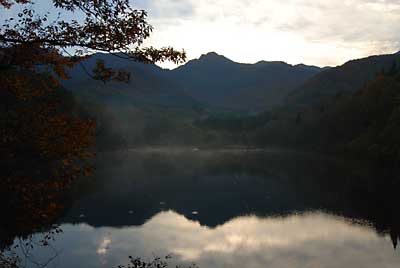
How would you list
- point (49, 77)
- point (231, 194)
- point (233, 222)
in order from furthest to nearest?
1. point (231, 194)
2. point (233, 222)
3. point (49, 77)

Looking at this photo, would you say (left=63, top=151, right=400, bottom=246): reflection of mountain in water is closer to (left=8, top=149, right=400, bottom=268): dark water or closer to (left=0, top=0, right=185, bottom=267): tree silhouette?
(left=8, top=149, right=400, bottom=268): dark water

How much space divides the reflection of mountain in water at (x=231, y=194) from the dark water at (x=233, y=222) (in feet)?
0.69

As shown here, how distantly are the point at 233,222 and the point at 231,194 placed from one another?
25346mm

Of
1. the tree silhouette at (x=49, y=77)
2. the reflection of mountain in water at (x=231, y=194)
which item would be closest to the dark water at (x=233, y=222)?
the reflection of mountain in water at (x=231, y=194)

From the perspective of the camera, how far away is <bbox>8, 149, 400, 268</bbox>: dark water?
4219cm

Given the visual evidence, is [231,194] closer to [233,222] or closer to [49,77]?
[233,222]

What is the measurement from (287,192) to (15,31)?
264 feet

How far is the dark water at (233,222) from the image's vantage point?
138ft

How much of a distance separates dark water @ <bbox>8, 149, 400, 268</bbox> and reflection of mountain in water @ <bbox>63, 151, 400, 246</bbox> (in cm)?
21

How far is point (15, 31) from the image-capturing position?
576 inches

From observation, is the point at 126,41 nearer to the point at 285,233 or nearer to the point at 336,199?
the point at 285,233

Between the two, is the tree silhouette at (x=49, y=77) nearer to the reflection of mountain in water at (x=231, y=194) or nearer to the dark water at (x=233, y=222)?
the dark water at (x=233, y=222)

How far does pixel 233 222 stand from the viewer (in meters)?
63.1

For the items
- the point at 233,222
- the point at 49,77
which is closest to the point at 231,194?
the point at 233,222
